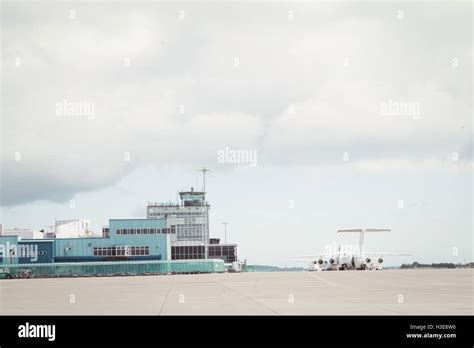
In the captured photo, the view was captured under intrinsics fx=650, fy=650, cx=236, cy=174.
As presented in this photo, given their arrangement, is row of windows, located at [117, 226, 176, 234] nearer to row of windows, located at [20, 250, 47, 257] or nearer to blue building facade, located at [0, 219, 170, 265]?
blue building facade, located at [0, 219, 170, 265]

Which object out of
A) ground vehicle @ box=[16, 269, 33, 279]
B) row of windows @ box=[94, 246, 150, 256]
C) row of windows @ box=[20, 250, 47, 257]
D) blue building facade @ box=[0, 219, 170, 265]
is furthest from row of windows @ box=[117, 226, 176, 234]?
ground vehicle @ box=[16, 269, 33, 279]

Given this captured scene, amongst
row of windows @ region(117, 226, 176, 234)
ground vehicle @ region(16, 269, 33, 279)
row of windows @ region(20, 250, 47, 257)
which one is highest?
row of windows @ region(117, 226, 176, 234)

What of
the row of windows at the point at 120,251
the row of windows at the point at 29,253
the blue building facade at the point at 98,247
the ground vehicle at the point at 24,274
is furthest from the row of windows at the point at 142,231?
the ground vehicle at the point at 24,274

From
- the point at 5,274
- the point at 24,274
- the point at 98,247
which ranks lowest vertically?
the point at 24,274

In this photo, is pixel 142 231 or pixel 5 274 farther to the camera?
pixel 142 231

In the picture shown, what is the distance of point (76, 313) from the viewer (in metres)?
23.7

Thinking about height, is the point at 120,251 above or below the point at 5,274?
above

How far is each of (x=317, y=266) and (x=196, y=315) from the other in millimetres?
91643

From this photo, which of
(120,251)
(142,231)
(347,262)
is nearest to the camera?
(347,262)

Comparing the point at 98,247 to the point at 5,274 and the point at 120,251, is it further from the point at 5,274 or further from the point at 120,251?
the point at 5,274

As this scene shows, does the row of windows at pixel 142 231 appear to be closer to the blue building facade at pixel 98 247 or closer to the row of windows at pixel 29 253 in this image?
the blue building facade at pixel 98 247

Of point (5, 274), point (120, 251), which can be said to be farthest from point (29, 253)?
point (5, 274)
